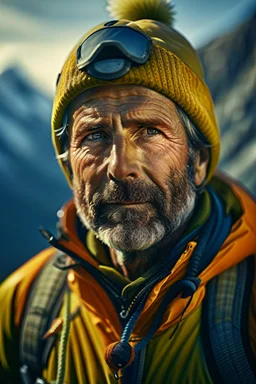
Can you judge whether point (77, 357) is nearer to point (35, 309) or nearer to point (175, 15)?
point (35, 309)

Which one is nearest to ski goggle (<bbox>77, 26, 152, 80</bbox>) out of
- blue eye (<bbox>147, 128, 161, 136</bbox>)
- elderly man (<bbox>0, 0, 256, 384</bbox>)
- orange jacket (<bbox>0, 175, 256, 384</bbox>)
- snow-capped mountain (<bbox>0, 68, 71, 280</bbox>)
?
elderly man (<bbox>0, 0, 256, 384</bbox>)

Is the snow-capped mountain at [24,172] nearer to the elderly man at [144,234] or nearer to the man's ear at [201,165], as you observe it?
the elderly man at [144,234]

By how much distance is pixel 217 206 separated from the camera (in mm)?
1863

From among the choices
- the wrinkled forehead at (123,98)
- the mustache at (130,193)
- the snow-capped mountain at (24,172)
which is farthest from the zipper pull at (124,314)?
the snow-capped mountain at (24,172)

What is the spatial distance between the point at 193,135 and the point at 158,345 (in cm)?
67

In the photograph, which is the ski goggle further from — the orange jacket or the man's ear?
the orange jacket

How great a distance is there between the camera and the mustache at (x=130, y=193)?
1.64 m

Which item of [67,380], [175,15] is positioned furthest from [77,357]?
[175,15]

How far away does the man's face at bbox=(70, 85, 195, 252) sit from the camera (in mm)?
1649

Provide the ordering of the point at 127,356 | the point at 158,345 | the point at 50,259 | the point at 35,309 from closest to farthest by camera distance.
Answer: the point at 127,356 → the point at 158,345 → the point at 35,309 → the point at 50,259

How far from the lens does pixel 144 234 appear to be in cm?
170

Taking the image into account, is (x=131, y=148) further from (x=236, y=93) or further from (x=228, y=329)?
(x=236, y=93)

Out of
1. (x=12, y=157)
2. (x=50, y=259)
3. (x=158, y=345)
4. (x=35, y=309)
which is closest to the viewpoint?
(x=158, y=345)

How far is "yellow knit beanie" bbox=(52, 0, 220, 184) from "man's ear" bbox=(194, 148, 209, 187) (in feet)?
0.09
